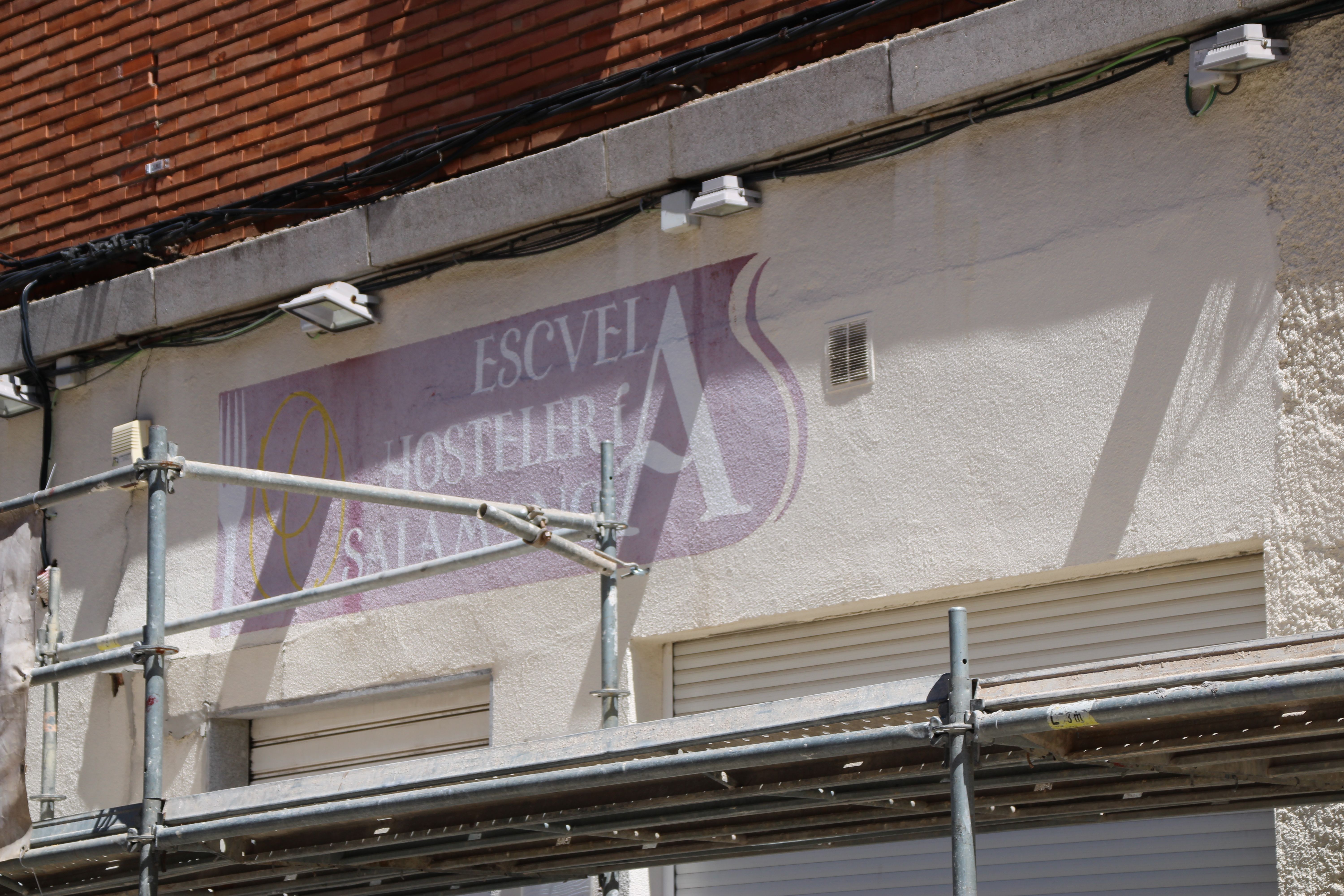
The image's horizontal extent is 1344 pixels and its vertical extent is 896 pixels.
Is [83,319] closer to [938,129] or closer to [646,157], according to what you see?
[646,157]

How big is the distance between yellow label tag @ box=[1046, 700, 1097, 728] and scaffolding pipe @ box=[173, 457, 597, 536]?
301 centimetres

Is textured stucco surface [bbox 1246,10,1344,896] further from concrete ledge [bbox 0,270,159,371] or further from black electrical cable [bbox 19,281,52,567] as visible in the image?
black electrical cable [bbox 19,281,52,567]

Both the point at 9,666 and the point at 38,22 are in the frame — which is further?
the point at 38,22

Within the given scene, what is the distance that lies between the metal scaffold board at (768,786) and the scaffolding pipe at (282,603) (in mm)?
618

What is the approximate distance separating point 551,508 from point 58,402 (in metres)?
4.02

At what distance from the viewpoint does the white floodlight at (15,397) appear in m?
11.1

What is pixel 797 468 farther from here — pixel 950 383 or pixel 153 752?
pixel 153 752

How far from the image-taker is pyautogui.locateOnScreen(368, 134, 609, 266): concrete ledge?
8.96 meters

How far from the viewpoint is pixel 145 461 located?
22.1 feet

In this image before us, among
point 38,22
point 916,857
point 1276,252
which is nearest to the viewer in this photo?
point 1276,252

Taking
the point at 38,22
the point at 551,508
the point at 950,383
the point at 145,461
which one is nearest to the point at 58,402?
the point at 38,22

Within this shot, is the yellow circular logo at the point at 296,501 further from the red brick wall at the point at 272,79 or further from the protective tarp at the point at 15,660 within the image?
the protective tarp at the point at 15,660

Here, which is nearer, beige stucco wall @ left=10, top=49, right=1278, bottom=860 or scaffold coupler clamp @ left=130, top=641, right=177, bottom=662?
scaffold coupler clamp @ left=130, top=641, right=177, bottom=662

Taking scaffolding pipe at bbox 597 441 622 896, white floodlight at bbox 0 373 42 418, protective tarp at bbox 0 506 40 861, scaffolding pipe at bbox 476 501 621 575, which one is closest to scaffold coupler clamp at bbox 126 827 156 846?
protective tarp at bbox 0 506 40 861
